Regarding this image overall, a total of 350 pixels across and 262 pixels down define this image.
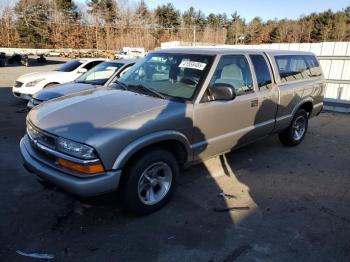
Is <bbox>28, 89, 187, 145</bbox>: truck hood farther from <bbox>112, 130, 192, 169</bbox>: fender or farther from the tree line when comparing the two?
the tree line

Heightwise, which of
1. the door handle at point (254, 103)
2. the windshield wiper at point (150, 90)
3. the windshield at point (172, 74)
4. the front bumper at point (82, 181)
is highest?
the windshield at point (172, 74)

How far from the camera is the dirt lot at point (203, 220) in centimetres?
296

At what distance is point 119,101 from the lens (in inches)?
142

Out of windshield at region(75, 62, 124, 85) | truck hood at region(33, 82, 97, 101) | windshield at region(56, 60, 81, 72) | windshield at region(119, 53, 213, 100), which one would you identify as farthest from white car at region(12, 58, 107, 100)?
windshield at region(119, 53, 213, 100)

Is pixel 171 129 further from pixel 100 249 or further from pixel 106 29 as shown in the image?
pixel 106 29

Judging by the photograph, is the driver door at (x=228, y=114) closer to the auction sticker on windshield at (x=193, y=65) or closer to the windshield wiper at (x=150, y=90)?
the auction sticker on windshield at (x=193, y=65)

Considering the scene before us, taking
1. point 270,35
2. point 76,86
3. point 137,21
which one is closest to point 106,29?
point 137,21

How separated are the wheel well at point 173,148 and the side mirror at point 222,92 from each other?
757 mm

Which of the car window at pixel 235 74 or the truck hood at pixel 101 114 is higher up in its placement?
the car window at pixel 235 74

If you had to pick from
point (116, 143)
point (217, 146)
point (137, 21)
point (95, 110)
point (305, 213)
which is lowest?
point (305, 213)

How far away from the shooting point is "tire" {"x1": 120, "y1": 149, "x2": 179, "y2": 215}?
3.24 m

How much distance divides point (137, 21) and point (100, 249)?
67.1 m

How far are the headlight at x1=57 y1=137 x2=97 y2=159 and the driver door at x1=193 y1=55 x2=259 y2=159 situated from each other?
1390 mm

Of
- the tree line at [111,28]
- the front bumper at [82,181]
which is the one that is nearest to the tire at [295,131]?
the front bumper at [82,181]
